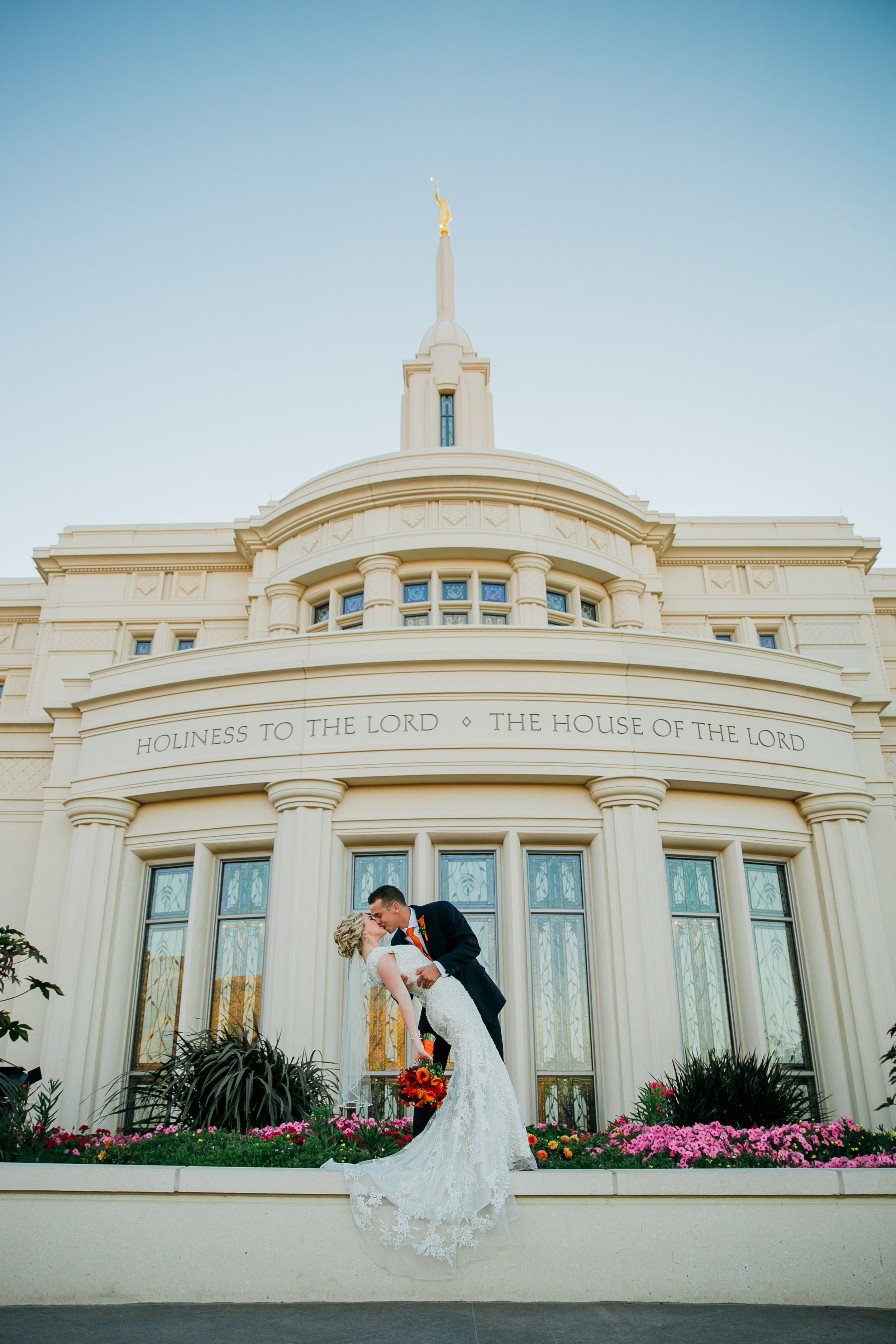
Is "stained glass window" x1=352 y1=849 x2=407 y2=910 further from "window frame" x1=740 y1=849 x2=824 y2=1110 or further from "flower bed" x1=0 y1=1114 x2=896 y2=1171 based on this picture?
"window frame" x1=740 y1=849 x2=824 y2=1110

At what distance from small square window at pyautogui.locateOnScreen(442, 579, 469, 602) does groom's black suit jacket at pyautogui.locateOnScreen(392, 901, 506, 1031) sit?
10326mm

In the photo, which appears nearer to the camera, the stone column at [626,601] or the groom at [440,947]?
the groom at [440,947]

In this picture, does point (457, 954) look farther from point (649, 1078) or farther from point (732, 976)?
point (732, 976)

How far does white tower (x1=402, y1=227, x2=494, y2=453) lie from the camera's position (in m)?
20.9

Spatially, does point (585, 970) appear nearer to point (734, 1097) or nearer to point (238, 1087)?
point (734, 1097)

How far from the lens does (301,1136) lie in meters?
7.29

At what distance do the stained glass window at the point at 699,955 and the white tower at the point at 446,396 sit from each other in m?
11.9

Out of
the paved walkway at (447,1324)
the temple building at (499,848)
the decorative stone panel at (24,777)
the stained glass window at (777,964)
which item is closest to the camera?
the paved walkway at (447,1324)

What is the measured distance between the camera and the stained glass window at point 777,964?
11.0 meters

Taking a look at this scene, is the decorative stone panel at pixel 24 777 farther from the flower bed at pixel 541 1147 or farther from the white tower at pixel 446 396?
the white tower at pixel 446 396

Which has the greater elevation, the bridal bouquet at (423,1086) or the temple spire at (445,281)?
the temple spire at (445,281)

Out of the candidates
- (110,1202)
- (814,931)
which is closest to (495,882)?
(814,931)

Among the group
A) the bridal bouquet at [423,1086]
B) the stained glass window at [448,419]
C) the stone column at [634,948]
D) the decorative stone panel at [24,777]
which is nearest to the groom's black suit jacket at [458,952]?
the bridal bouquet at [423,1086]

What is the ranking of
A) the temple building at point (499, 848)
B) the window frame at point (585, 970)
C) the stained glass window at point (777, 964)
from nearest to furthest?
1. the window frame at point (585, 970)
2. the temple building at point (499, 848)
3. the stained glass window at point (777, 964)
